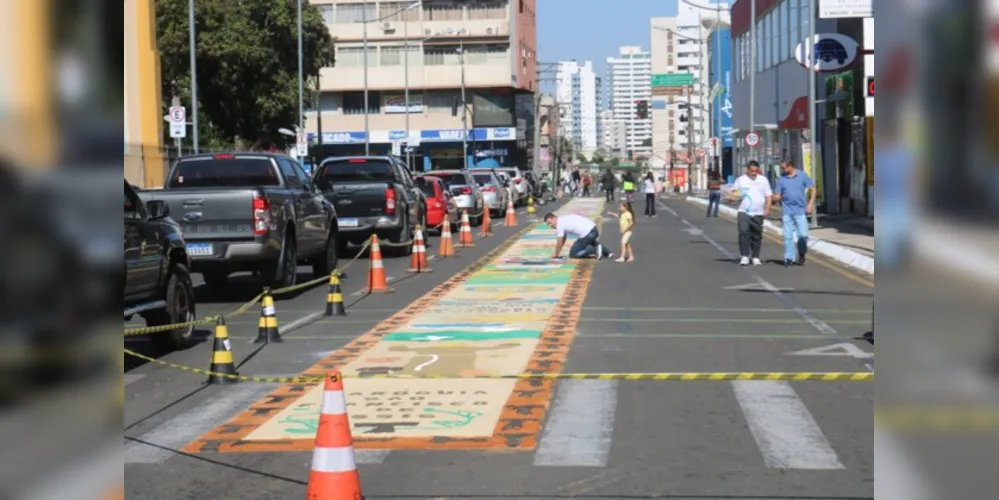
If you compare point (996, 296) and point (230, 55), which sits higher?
point (230, 55)

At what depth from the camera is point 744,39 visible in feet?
223

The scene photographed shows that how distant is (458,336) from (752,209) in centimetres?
980

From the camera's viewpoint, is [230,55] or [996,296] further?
[230,55]

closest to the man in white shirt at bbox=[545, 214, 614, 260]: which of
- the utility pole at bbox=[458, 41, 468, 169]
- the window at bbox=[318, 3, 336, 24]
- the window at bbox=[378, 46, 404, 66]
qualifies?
the utility pole at bbox=[458, 41, 468, 169]

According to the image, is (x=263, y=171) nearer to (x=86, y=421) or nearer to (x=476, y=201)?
(x=86, y=421)

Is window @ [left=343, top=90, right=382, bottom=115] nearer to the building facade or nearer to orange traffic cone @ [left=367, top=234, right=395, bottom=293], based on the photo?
the building facade

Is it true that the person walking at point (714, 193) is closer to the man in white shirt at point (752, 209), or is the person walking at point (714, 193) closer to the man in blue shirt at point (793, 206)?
the man in white shirt at point (752, 209)

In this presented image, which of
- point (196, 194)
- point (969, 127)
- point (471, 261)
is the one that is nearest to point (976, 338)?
point (969, 127)

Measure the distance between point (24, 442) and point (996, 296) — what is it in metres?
1.54

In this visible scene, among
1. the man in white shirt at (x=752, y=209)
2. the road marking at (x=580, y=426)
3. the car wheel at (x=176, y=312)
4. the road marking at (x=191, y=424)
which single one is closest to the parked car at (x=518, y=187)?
the man in white shirt at (x=752, y=209)

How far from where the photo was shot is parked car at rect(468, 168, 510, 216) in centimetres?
4459

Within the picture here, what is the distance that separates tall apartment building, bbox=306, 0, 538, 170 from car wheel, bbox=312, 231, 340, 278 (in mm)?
73684

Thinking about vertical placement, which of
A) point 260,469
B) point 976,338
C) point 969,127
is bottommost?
point 260,469

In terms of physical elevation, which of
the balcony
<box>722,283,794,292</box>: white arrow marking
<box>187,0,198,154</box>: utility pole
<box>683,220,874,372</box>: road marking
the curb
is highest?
the balcony
